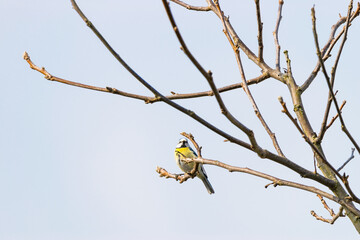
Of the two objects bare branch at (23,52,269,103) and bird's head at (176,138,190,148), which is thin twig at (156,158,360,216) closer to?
bare branch at (23,52,269,103)

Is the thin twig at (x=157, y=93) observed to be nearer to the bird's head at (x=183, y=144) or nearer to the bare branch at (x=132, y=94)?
the bare branch at (x=132, y=94)

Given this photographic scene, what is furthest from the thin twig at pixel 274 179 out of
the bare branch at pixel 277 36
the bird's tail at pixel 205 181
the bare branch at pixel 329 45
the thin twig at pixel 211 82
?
the bird's tail at pixel 205 181

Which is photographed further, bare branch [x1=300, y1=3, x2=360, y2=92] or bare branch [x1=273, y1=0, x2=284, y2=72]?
bare branch [x1=273, y1=0, x2=284, y2=72]

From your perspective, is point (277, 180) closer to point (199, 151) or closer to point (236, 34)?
point (199, 151)

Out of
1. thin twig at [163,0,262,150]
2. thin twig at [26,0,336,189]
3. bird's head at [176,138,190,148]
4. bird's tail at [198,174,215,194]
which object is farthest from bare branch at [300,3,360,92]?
bird's head at [176,138,190,148]

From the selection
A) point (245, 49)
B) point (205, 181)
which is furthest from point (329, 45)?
point (205, 181)

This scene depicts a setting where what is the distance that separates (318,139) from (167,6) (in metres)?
1.63

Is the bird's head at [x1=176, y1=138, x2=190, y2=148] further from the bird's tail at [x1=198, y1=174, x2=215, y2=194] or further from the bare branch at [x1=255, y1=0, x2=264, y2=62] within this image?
the bare branch at [x1=255, y1=0, x2=264, y2=62]

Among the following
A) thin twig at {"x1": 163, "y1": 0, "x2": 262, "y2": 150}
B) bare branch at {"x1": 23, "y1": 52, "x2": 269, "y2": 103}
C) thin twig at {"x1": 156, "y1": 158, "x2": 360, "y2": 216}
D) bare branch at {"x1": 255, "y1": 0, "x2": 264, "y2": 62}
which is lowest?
thin twig at {"x1": 156, "y1": 158, "x2": 360, "y2": 216}

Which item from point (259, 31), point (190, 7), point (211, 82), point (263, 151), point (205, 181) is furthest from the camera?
point (205, 181)

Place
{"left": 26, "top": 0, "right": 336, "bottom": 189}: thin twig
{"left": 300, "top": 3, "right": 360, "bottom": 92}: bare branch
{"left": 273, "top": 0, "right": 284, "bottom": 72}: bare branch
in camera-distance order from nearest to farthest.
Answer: {"left": 26, "top": 0, "right": 336, "bottom": 189}: thin twig
{"left": 300, "top": 3, "right": 360, "bottom": 92}: bare branch
{"left": 273, "top": 0, "right": 284, "bottom": 72}: bare branch

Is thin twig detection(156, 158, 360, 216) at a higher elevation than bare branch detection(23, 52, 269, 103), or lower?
lower

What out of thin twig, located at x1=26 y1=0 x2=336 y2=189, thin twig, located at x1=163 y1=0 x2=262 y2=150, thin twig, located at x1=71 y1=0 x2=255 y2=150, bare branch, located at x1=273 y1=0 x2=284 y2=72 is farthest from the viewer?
bare branch, located at x1=273 y1=0 x2=284 y2=72

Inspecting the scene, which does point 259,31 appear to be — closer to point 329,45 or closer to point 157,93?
point 329,45
